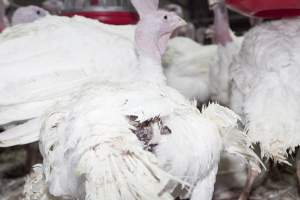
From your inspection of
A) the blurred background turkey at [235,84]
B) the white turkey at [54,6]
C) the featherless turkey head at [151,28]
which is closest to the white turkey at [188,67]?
the blurred background turkey at [235,84]

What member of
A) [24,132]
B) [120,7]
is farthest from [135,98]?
[120,7]

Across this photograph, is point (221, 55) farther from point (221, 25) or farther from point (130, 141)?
point (130, 141)

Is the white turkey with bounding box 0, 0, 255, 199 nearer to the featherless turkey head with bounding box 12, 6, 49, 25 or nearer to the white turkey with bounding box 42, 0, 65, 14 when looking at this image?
the featherless turkey head with bounding box 12, 6, 49, 25

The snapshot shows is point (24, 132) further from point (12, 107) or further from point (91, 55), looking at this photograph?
point (91, 55)

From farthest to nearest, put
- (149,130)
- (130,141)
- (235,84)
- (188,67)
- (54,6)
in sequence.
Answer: (54,6), (188,67), (235,84), (149,130), (130,141)

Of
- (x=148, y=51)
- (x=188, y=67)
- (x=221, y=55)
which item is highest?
(x=148, y=51)

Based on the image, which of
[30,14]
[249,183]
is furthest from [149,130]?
[30,14]

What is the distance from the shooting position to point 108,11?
8.54ft

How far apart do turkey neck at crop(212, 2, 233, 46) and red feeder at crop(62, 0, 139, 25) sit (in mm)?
586

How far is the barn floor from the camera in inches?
84.7

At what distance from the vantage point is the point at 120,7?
2637mm

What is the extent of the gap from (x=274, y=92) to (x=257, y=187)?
0.58 meters

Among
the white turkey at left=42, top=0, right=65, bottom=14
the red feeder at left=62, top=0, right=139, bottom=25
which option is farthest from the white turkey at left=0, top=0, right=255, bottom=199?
the white turkey at left=42, top=0, right=65, bottom=14

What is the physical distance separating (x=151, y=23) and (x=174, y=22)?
103mm
